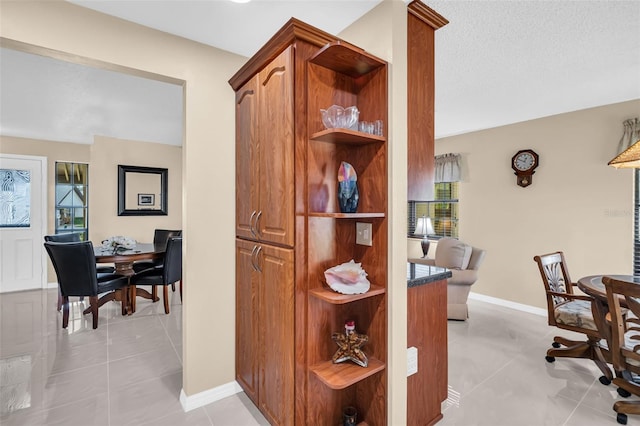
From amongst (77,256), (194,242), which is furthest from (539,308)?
(77,256)

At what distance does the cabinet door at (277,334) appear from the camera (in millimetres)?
1540

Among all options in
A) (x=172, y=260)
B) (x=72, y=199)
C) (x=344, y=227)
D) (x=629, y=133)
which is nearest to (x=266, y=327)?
(x=344, y=227)

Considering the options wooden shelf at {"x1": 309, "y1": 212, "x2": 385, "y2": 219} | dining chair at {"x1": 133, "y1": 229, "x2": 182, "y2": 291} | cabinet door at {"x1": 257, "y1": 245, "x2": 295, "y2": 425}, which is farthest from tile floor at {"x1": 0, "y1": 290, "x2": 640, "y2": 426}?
wooden shelf at {"x1": 309, "y1": 212, "x2": 385, "y2": 219}

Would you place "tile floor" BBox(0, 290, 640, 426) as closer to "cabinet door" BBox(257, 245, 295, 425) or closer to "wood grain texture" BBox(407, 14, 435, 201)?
"cabinet door" BBox(257, 245, 295, 425)

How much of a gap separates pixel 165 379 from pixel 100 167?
432cm

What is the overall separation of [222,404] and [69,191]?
524 centimetres

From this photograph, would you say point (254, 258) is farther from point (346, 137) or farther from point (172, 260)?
point (172, 260)

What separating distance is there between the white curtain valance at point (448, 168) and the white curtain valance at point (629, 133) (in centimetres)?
188

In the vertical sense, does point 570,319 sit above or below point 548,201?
below

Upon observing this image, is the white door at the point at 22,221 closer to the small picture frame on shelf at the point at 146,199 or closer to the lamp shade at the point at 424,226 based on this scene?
the small picture frame on shelf at the point at 146,199

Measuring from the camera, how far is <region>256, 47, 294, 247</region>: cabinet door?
1513mm

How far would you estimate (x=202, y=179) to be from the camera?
212cm

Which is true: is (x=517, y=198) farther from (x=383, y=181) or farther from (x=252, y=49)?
(x=252, y=49)

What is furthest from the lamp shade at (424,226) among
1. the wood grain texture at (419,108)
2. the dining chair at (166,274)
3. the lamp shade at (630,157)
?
the dining chair at (166,274)
